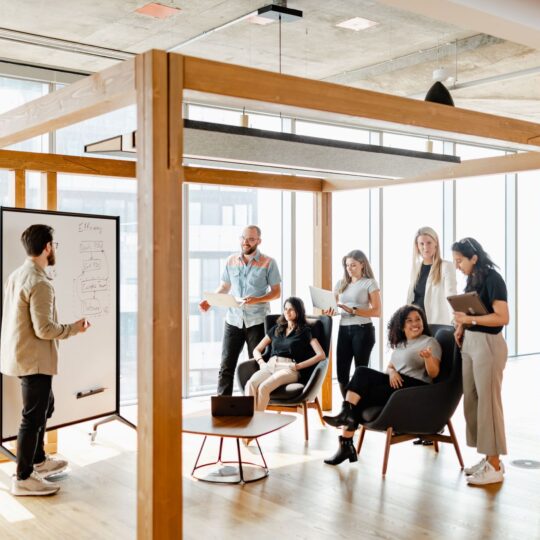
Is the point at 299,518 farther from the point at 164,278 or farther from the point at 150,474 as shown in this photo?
the point at 164,278

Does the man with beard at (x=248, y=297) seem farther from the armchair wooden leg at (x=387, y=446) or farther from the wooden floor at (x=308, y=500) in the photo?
the armchair wooden leg at (x=387, y=446)

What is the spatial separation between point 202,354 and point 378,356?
2714 mm

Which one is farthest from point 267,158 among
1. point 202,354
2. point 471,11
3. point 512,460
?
point 202,354

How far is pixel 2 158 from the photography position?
5.37m

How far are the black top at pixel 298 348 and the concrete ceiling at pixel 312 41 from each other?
2519 mm

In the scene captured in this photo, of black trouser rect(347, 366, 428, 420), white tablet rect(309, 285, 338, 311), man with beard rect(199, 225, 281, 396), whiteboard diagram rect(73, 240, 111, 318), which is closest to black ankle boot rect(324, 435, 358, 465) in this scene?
black trouser rect(347, 366, 428, 420)

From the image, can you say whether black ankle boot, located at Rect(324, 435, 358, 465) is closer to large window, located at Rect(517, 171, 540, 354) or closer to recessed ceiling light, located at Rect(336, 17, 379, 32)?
recessed ceiling light, located at Rect(336, 17, 379, 32)

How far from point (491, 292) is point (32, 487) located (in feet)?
10.3

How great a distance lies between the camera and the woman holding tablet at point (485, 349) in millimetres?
4926

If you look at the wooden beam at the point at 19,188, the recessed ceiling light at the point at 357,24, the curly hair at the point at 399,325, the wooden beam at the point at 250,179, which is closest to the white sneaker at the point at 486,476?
the curly hair at the point at 399,325

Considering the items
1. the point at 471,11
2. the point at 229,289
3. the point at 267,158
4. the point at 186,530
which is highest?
the point at 471,11

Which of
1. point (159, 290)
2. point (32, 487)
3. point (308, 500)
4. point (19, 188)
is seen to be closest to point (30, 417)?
point (32, 487)

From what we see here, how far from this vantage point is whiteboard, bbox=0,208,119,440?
517cm

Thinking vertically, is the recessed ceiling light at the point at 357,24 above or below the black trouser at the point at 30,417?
above
